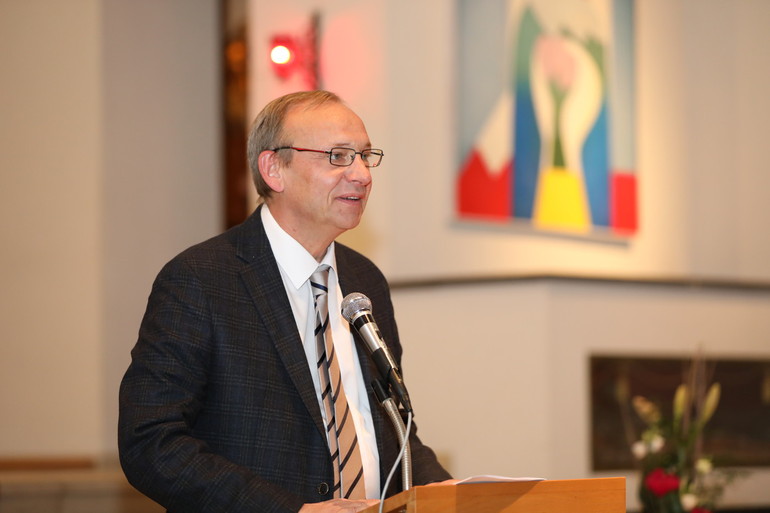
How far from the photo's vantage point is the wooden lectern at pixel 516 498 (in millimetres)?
1777

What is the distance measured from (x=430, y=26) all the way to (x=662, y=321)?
2109mm

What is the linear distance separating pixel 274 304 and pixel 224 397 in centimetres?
25

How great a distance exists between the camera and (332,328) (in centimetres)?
244

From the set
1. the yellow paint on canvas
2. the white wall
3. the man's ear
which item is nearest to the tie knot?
the man's ear

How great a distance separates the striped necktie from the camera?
2275 mm

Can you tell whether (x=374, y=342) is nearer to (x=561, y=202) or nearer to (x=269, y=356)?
(x=269, y=356)

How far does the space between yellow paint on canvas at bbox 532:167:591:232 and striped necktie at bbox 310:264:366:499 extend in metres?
3.77

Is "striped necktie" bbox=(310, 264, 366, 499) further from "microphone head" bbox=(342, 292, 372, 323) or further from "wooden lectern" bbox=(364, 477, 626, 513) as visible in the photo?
"wooden lectern" bbox=(364, 477, 626, 513)

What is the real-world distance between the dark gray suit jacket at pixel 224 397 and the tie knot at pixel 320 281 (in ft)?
0.36

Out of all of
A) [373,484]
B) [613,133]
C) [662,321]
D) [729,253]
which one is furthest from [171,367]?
[729,253]

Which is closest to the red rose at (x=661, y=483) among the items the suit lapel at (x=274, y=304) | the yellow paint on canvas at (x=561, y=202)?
the yellow paint on canvas at (x=561, y=202)

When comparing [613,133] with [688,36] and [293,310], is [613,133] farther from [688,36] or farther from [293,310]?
[293,310]

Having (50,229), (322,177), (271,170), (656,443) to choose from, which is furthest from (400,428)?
(50,229)

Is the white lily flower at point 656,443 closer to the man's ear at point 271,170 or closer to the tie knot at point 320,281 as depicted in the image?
the tie knot at point 320,281
